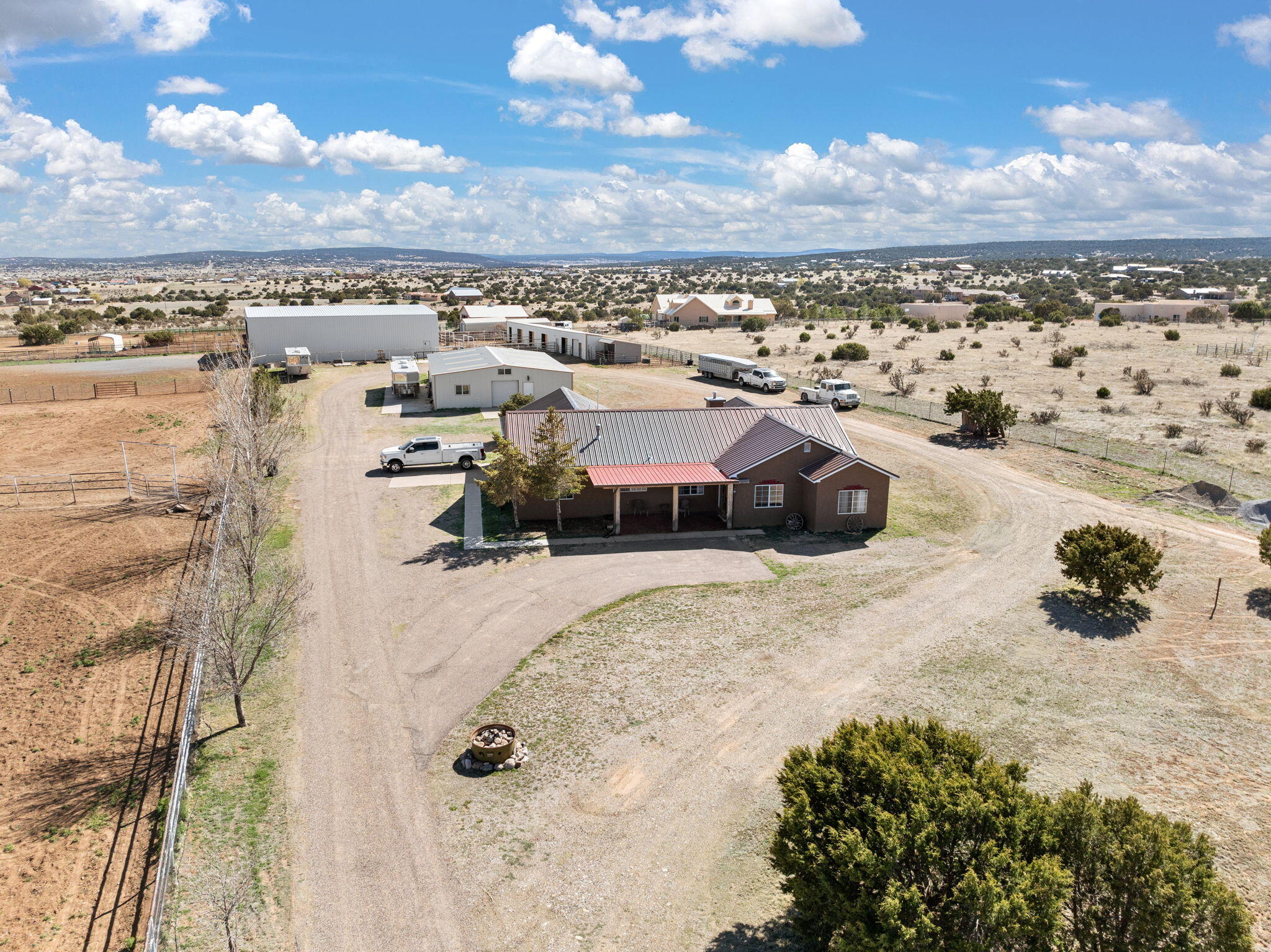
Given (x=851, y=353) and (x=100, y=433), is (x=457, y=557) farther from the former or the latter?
(x=851, y=353)

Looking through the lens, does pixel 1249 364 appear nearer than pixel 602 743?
No

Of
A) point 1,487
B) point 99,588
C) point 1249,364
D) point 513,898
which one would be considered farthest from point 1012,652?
point 1249,364

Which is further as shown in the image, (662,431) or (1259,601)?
(662,431)

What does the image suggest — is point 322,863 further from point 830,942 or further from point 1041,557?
point 1041,557

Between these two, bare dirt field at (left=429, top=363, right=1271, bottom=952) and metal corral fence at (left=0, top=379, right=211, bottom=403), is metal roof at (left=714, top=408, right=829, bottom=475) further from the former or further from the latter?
metal corral fence at (left=0, top=379, right=211, bottom=403)

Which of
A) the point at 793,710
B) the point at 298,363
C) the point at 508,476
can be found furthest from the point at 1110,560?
the point at 298,363

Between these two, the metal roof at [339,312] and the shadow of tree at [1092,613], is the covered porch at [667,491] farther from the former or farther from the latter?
the metal roof at [339,312]
